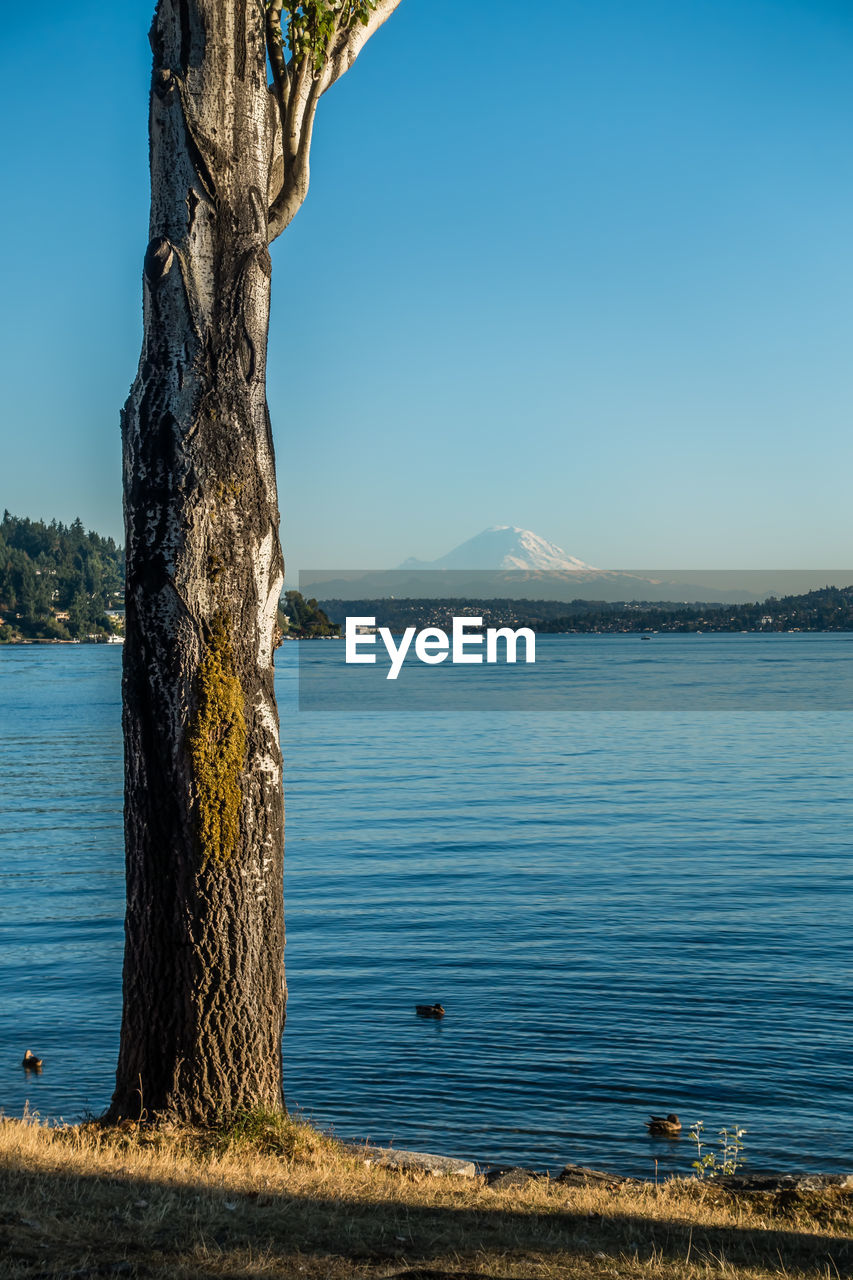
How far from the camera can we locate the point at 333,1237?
5.91 m

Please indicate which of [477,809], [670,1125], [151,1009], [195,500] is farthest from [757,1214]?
[477,809]

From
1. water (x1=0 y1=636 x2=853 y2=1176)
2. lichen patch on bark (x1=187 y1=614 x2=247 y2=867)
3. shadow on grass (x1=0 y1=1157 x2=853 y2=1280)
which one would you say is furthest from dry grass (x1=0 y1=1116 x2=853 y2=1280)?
water (x1=0 y1=636 x2=853 y2=1176)

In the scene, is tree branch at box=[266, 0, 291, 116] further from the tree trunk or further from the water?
the water

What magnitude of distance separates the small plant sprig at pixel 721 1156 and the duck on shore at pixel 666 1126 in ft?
0.52

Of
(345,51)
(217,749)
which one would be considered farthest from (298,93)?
(217,749)

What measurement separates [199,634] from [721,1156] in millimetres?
6880

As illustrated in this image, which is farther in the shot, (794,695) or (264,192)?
(794,695)

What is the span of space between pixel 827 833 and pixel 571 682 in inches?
3765

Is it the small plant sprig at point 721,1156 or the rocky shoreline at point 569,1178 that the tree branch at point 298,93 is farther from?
the small plant sprig at point 721,1156

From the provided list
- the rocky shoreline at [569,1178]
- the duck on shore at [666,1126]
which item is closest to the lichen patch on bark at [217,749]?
the rocky shoreline at [569,1178]

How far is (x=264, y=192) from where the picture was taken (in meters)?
8.20

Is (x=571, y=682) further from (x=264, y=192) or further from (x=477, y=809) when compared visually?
(x=264, y=192)

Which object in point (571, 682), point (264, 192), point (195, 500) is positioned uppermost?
point (264, 192)

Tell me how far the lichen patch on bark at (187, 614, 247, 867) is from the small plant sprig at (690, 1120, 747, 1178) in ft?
15.1
